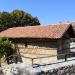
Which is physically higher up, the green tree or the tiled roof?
the tiled roof

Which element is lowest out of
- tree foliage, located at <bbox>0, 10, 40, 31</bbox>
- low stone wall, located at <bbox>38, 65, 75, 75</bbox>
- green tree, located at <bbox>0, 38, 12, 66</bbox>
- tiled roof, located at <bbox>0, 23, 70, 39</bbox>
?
low stone wall, located at <bbox>38, 65, 75, 75</bbox>

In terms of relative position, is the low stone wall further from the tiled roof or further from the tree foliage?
the tree foliage

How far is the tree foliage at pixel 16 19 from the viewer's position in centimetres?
3597

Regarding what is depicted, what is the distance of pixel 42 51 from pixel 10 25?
17.1 meters

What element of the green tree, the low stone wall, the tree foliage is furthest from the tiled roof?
the tree foliage

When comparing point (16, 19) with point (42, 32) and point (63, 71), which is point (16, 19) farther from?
point (63, 71)

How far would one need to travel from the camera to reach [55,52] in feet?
64.4

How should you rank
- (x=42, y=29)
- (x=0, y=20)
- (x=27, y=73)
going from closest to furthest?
(x=27, y=73) → (x=42, y=29) → (x=0, y=20)

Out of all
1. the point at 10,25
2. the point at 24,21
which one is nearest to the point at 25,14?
the point at 24,21

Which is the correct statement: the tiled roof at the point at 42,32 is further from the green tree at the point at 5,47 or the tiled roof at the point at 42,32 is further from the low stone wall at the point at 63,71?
the low stone wall at the point at 63,71

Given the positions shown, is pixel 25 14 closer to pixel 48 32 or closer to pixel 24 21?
pixel 24 21

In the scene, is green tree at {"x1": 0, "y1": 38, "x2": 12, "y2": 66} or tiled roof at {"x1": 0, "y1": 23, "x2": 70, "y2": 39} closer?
tiled roof at {"x1": 0, "y1": 23, "x2": 70, "y2": 39}

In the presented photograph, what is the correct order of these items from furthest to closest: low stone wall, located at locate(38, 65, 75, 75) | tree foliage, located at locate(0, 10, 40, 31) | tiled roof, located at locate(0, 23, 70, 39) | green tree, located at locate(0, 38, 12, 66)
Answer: tree foliage, located at locate(0, 10, 40, 31) → green tree, located at locate(0, 38, 12, 66) → tiled roof, located at locate(0, 23, 70, 39) → low stone wall, located at locate(38, 65, 75, 75)

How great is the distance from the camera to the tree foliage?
1416 inches
